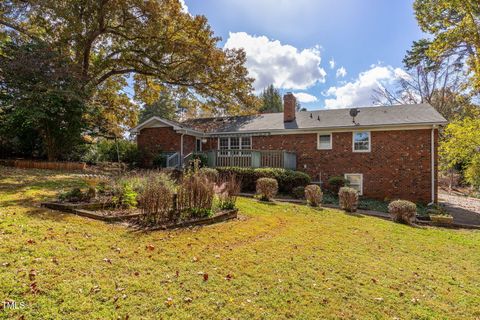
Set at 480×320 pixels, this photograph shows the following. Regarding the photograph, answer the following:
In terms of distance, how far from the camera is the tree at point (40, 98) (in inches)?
521

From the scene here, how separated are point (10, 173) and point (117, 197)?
25.8 feet

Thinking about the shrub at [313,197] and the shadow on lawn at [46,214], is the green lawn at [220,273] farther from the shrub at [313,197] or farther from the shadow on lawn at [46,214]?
the shrub at [313,197]

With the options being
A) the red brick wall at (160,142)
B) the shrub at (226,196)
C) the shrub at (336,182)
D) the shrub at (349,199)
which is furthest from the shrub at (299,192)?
the red brick wall at (160,142)

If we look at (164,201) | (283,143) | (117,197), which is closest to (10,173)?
(117,197)

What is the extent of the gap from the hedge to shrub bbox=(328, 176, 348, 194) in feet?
5.07

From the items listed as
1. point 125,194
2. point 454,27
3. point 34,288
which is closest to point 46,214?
point 125,194

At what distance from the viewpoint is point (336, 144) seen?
1616cm

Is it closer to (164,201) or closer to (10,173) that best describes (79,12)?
(10,173)

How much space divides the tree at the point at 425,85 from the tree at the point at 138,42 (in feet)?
62.9

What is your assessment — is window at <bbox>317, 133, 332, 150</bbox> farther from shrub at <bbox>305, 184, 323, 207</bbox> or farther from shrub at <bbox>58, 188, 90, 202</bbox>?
shrub at <bbox>58, 188, 90, 202</bbox>

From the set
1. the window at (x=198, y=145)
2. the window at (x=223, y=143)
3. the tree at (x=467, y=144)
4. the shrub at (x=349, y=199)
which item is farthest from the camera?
the window at (x=198, y=145)

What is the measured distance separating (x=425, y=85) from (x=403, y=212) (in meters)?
26.9

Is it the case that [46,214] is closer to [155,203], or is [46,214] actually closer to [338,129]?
[155,203]

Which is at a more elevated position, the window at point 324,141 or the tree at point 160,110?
the tree at point 160,110
